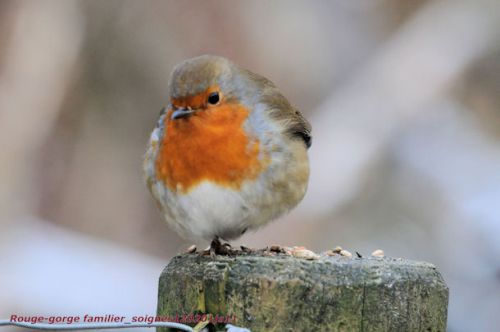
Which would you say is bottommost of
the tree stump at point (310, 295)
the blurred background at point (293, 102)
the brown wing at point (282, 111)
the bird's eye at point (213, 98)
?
the tree stump at point (310, 295)

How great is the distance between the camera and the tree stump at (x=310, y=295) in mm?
1719

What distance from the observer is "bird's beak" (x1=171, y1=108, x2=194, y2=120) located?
255 centimetres

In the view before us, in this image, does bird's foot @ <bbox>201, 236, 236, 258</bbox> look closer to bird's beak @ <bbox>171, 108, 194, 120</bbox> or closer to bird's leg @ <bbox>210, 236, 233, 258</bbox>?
bird's leg @ <bbox>210, 236, 233, 258</bbox>

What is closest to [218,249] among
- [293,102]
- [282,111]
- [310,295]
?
[282,111]

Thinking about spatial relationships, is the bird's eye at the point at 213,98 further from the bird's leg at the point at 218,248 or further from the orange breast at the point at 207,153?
the bird's leg at the point at 218,248

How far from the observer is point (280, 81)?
5773 millimetres

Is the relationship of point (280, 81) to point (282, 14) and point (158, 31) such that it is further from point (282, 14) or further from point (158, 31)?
point (158, 31)

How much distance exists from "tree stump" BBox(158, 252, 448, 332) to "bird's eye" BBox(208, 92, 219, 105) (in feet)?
2.86

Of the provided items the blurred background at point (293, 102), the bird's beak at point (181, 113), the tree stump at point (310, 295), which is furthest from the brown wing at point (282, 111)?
the blurred background at point (293, 102)

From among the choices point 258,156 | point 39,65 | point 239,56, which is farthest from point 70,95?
point 258,156

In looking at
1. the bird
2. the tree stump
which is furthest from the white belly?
the tree stump

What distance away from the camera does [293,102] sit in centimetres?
566

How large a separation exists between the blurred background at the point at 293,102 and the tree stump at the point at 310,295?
10.7 feet

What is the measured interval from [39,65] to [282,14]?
1815mm
